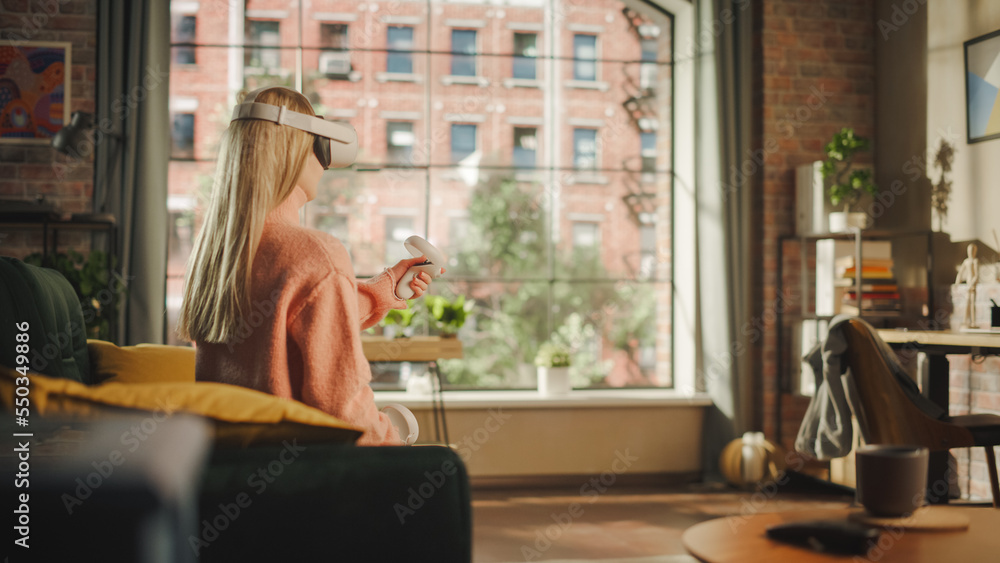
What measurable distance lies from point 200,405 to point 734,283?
3.72m

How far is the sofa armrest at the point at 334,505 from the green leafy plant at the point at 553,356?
135 inches

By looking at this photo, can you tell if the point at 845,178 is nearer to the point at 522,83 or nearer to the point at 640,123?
the point at 640,123

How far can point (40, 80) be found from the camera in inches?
152

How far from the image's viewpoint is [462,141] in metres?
16.7

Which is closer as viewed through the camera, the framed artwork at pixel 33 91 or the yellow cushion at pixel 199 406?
the yellow cushion at pixel 199 406

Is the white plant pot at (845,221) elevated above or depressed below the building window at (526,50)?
below

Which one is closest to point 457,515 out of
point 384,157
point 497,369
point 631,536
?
point 631,536

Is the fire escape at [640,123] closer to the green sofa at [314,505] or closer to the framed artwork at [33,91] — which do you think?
the framed artwork at [33,91]

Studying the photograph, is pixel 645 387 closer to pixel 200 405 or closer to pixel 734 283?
pixel 734 283

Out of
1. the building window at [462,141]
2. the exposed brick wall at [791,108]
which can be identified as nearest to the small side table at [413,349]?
the exposed brick wall at [791,108]

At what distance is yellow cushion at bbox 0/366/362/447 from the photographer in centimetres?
84

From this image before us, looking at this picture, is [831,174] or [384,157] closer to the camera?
[831,174]

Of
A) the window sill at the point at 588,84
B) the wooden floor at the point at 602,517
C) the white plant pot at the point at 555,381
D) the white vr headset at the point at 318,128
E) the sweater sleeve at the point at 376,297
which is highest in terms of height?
the window sill at the point at 588,84

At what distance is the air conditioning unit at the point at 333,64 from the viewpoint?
17.2 ft
